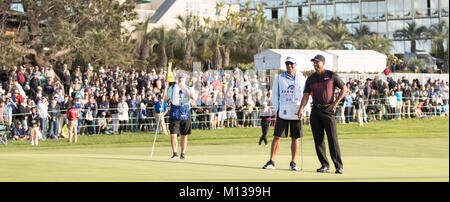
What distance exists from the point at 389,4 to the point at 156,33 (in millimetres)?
48227

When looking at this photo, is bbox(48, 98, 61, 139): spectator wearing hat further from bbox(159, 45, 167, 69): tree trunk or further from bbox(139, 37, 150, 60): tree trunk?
bbox(159, 45, 167, 69): tree trunk

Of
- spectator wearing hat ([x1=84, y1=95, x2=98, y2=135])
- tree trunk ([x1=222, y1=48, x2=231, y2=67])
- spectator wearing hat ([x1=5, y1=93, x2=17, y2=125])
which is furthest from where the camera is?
tree trunk ([x1=222, y1=48, x2=231, y2=67])

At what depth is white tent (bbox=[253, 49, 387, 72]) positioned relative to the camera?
5750 centimetres

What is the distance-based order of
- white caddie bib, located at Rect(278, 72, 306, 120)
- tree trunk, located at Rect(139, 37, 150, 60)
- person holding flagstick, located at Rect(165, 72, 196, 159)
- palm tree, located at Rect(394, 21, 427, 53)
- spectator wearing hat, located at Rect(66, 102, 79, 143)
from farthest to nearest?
palm tree, located at Rect(394, 21, 427, 53)
tree trunk, located at Rect(139, 37, 150, 60)
spectator wearing hat, located at Rect(66, 102, 79, 143)
person holding flagstick, located at Rect(165, 72, 196, 159)
white caddie bib, located at Rect(278, 72, 306, 120)

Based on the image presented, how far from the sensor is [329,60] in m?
60.9

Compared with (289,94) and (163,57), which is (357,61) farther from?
(289,94)

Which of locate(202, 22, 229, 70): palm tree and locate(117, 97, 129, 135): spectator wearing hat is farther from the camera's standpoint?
locate(202, 22, 229, 70): palm tree

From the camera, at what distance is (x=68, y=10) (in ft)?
147

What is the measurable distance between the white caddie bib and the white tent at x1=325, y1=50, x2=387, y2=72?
49044 mm

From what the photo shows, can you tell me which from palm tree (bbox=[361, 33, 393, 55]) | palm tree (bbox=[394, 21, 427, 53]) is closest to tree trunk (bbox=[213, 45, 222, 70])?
palm tree (bbox=[361, 33, 393, 55])

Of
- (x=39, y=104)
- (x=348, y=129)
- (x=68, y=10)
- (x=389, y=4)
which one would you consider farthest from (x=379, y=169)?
(x=389, y=4)

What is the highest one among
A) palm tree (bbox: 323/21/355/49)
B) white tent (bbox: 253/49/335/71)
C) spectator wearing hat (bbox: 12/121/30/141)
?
palm tree (bbox: 323/21/355/49)

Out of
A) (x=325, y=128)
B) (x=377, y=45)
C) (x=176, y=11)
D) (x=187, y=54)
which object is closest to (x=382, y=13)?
(x=377, y=45)

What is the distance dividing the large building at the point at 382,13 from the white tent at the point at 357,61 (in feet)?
126
